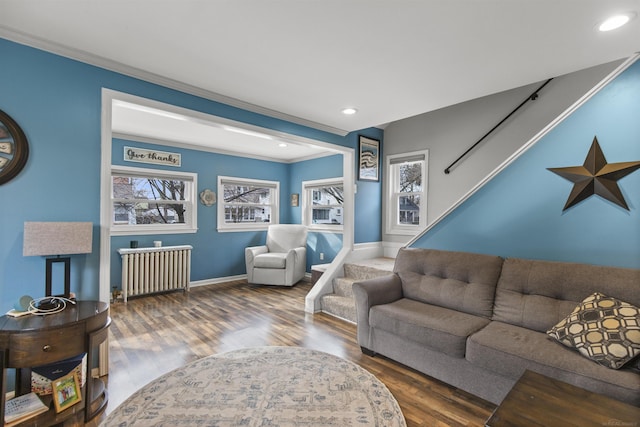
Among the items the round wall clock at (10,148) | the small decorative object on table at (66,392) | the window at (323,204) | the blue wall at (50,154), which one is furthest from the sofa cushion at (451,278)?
the round wall clock at (10,148)

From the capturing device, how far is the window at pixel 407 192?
4203 millimetres

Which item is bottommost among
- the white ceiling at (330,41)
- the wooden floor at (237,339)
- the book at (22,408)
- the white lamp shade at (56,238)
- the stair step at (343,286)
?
the wooden floor at (237,339)

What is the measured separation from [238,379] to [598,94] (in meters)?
3.30

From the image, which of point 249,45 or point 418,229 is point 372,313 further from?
point 249,45

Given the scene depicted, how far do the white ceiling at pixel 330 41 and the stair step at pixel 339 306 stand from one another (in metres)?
2.34

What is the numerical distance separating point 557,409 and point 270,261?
421 centimetres

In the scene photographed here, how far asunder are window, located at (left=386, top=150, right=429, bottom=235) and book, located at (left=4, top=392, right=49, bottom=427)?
4.02 m

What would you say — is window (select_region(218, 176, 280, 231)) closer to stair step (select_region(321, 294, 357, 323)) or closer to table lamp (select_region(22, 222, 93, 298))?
stair step (select_region(321, 294, 357, 323))

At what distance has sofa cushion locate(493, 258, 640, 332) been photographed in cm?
191

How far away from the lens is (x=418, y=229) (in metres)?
4.24

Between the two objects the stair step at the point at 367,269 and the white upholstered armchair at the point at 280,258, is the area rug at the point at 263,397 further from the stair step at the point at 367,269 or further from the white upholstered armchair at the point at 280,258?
the white upholstered armchair at the point at 280,258

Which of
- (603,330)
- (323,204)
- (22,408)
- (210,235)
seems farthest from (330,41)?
(210,235)

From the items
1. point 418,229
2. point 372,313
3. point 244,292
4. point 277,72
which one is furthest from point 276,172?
point 372,313

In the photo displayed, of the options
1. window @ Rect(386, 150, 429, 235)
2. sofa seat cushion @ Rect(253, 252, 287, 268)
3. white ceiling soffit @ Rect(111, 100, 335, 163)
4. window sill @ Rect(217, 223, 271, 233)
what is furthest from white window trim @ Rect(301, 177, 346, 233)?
window @ Rect(386, 150, 429, 235)
